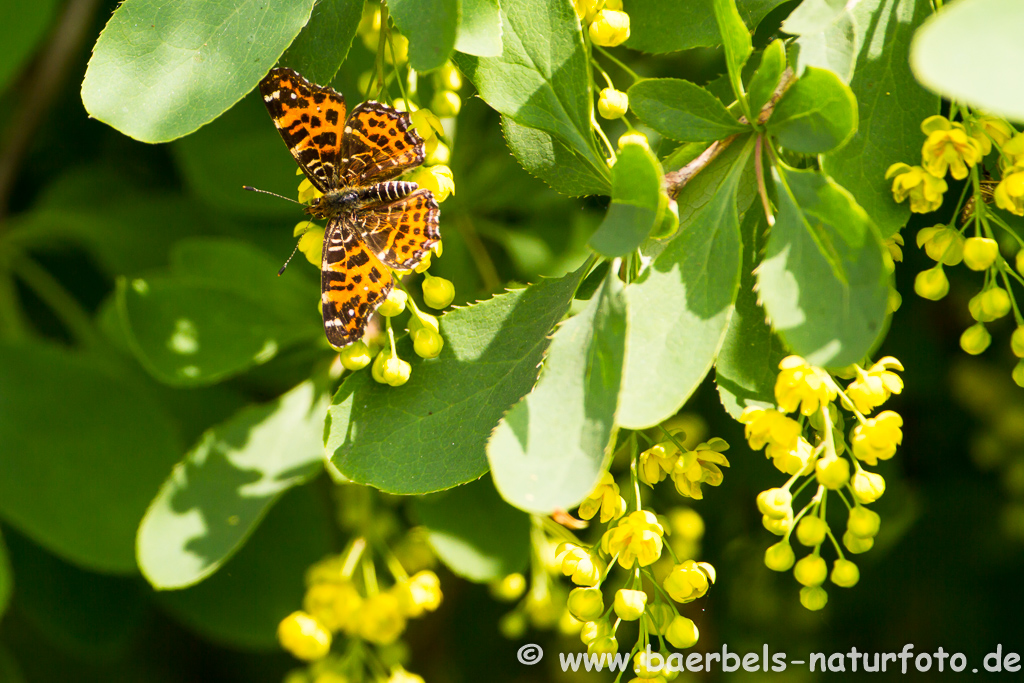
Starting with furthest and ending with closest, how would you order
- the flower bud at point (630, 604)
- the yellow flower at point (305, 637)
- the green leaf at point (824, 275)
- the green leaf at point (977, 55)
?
1. the yellow flower at point (305, 637)
2. the flower bud at point (630, 604)
3. the green leaf at point (824, 275)
4. the green leaf at point (977, 55)

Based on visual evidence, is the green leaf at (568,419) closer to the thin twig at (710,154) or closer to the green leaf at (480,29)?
the thin twig at (710,154)

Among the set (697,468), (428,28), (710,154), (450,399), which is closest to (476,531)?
(450,399)

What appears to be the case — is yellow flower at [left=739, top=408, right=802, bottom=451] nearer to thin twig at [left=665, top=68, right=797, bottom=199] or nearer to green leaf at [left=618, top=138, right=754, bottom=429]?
green leaf at [left=618, top=138, right=754, bottom=429]

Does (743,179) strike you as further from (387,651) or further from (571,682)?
(571,682)

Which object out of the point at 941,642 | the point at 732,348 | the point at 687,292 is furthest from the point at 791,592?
the point at 687,292

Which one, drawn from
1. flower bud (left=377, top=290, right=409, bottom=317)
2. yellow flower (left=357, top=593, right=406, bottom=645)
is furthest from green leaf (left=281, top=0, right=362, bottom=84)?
yellow flower (left=357, top=593, right=406, bottom=645)

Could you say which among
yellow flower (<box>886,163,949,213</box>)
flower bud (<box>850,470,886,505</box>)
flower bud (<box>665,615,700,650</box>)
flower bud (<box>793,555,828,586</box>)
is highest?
yellow flower (<box>886,163,949,213</box>)

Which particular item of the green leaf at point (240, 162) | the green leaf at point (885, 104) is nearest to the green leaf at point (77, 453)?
the green leaf at point (240, 162)
